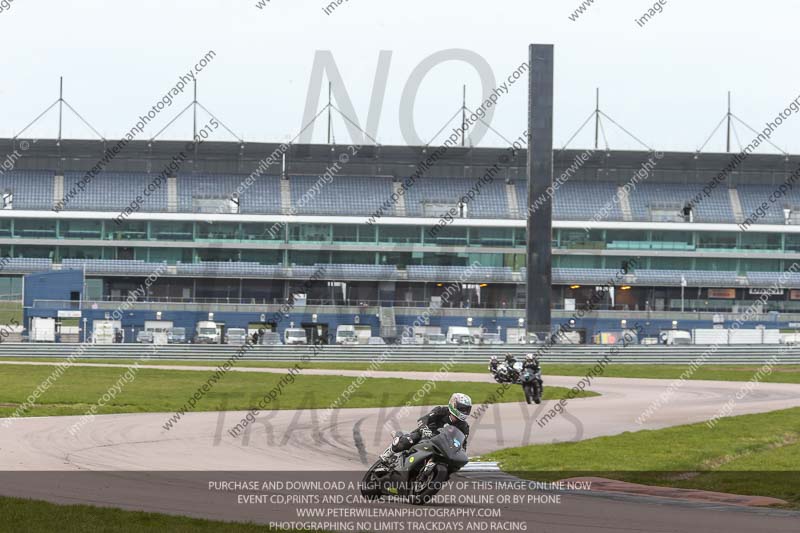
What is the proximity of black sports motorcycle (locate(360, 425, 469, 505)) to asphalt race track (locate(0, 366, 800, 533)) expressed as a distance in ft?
Answer: 1.36

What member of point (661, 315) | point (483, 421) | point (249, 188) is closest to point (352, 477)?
point (483, 421)

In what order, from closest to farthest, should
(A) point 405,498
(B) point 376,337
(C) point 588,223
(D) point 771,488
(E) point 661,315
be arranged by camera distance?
(A) point 405,498 → (D) point 771,488 → (B) point 376,337 → (E) point 661,315 → (C) point 588,223

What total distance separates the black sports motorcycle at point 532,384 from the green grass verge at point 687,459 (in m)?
8.15

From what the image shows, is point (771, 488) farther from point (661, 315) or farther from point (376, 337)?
point (661, 315)

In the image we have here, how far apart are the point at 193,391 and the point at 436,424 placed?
1010 inches

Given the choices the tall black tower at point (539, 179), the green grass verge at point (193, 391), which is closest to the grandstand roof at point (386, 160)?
the tall black tower at point (539, 179)

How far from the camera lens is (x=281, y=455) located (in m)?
22.9

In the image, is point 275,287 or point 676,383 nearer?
point 676,383

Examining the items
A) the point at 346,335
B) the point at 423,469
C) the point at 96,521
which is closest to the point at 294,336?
the point at 346,335

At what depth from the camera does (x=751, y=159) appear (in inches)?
4006

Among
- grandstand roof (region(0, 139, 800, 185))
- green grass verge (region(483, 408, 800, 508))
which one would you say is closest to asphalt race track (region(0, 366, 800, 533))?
green grass verge (region(483, 408, 800, 508))

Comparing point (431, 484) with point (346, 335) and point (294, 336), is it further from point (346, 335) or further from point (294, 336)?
point (346, 335)

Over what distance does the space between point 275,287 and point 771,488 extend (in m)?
77.5

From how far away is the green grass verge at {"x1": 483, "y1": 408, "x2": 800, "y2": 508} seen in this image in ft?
65.4
